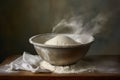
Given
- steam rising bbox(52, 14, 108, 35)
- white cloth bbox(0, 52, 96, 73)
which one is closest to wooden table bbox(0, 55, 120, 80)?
white cloth bbox(0, 52, 96, 73)

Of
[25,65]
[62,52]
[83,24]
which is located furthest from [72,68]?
[83,24]

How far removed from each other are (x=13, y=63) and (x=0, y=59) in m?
0.33

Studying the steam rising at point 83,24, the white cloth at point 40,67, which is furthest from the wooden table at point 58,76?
the steam rising at point 83,24

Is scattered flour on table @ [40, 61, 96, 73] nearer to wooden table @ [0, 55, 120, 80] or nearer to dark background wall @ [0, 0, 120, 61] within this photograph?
wooden table @ [0, 55, 120, 80]

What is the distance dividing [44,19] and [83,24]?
9.0 inches

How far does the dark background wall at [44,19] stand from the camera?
135 centimetres

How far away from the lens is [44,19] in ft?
4.54

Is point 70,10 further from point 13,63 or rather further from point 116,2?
point 13,63

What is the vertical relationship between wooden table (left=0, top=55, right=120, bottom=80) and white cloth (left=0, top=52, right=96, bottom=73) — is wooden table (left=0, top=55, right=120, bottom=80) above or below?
below

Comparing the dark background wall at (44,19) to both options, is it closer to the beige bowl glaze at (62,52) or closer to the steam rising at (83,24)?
the steam rising at (83,24)

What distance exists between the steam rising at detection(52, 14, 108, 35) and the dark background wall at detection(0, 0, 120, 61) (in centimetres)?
3

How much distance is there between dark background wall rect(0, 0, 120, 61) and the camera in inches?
53.2

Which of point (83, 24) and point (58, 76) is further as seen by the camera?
point (83, 24)

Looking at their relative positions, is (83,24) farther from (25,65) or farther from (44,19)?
(25,65)
